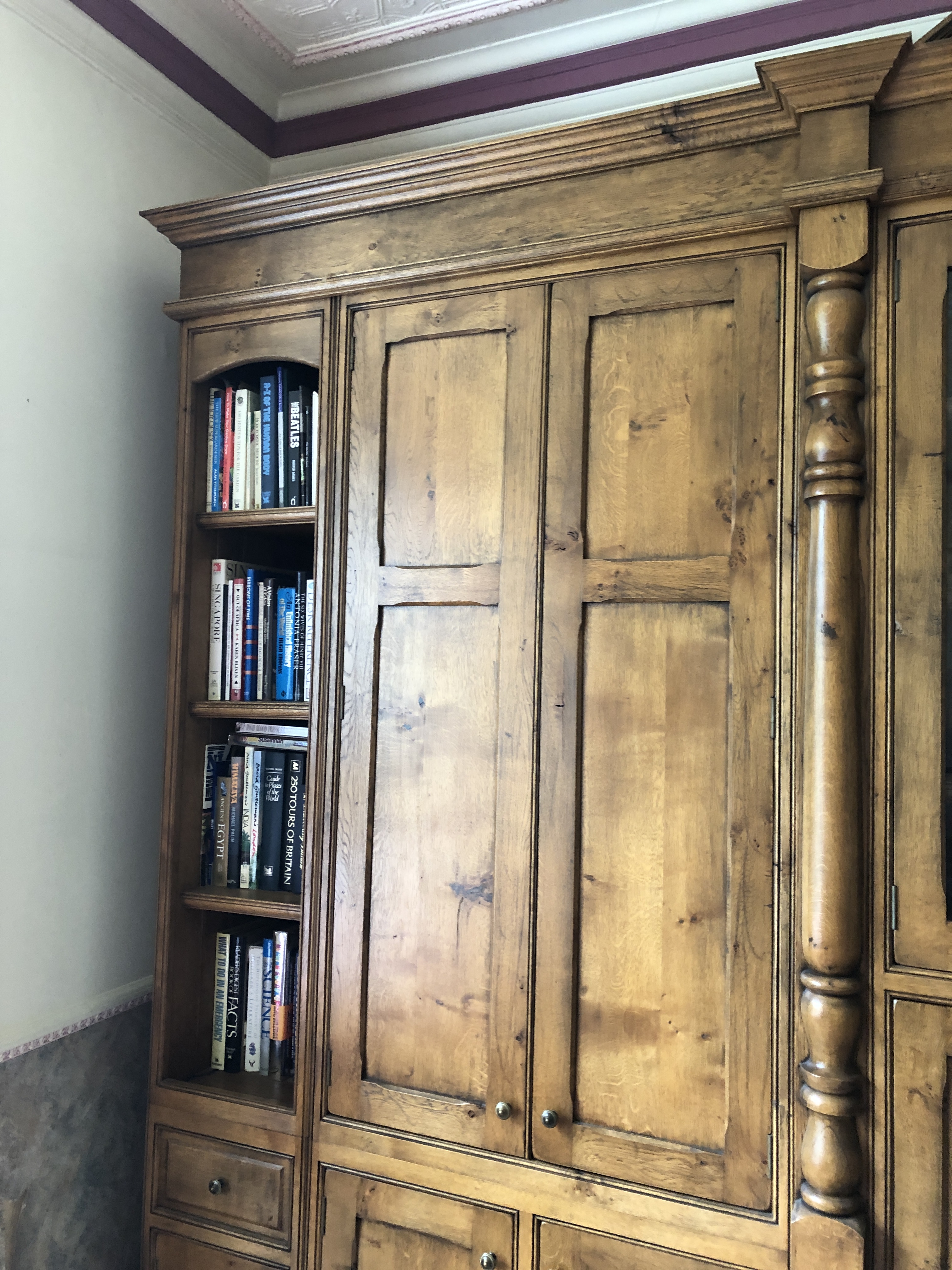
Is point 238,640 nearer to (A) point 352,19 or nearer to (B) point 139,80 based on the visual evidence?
(B) point 139,80

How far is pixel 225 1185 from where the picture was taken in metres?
1.79

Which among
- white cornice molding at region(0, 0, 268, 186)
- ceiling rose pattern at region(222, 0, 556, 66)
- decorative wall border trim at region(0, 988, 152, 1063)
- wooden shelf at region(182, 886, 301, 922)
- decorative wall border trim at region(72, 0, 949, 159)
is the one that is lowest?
decorative wall border trim at region(0, 988, 152, 1063)

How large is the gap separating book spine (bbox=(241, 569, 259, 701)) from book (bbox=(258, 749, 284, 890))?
0.14 meters

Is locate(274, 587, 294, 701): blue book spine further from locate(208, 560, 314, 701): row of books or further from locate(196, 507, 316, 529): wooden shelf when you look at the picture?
locate(196, 507, 316, 529): wooden shelf

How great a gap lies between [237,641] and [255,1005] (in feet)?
2.48

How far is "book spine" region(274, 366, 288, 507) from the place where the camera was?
1.91m

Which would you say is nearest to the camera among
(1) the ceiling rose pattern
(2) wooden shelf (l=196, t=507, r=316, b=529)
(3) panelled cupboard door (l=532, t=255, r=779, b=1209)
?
(3) panelled cupboard door (l=532, t=255, r=779, b=1209)

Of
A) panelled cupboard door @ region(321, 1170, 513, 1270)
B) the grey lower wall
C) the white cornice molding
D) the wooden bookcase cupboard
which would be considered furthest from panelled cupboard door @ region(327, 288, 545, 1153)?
the white cornice molding

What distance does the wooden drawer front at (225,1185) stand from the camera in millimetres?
1742

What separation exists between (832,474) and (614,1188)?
1165 millimetres

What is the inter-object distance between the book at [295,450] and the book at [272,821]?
0.53 m

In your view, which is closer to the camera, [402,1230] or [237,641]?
[402,1230]

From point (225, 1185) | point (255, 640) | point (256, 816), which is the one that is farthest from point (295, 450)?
point (225, 1185)

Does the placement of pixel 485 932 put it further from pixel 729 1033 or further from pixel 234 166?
pixel 234 166
